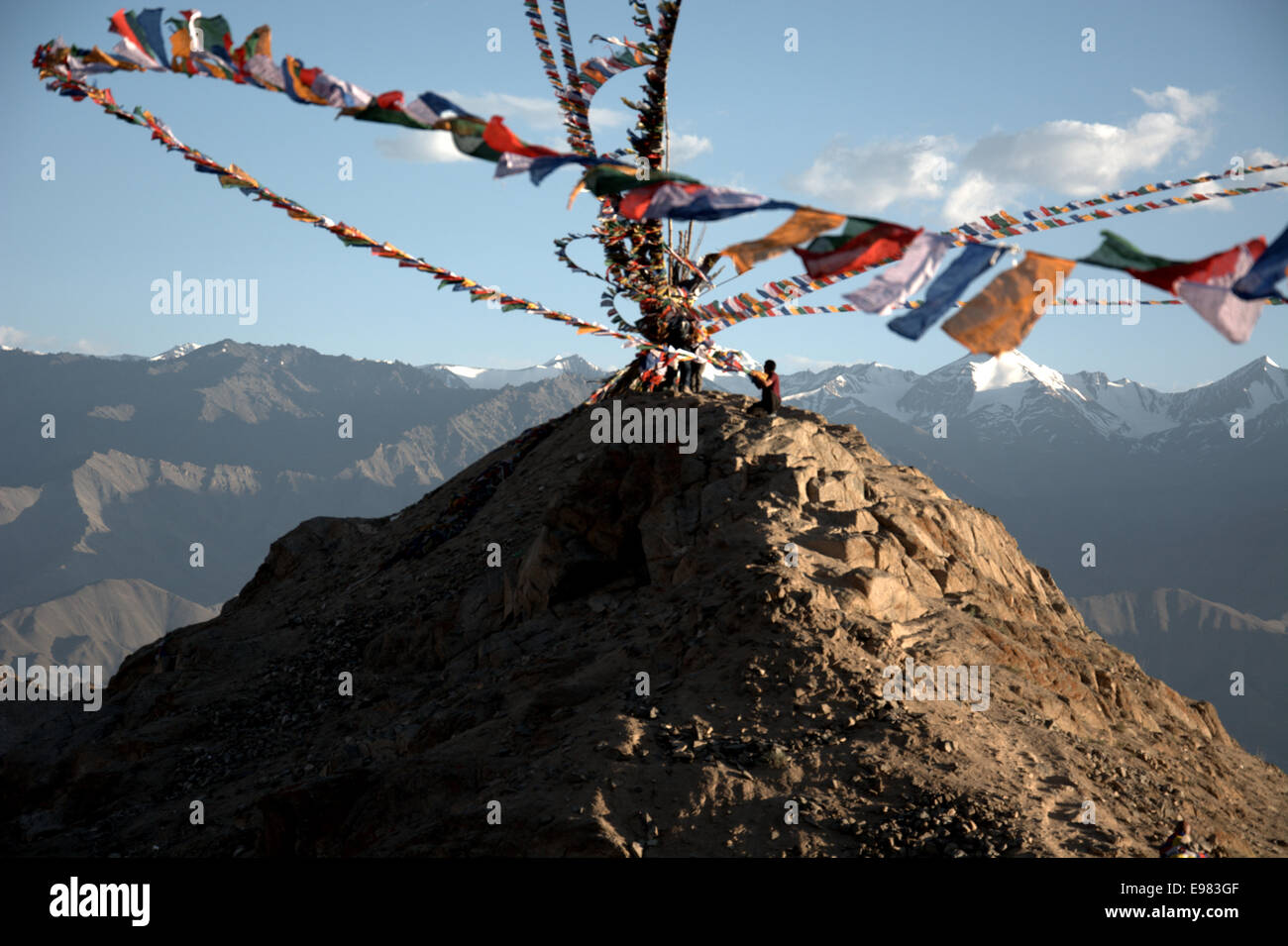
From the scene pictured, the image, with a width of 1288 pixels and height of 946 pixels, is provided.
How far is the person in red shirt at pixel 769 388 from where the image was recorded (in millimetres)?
14703

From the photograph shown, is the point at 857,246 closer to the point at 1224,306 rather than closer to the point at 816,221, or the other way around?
the point at 816,221

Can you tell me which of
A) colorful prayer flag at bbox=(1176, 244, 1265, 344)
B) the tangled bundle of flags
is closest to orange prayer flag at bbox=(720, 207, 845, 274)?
the tangled bundle of flags

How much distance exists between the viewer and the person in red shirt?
14.7 meters

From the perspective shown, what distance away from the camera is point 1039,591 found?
52.8 feet

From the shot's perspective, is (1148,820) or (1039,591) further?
(1039,591)

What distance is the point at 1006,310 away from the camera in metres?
5.56

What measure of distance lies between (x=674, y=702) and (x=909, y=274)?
494 centimetres

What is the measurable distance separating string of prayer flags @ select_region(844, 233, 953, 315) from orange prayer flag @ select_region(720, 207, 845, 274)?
44 cm

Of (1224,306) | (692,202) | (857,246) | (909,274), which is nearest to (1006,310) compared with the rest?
(909,274)

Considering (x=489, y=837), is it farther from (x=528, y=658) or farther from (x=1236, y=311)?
(x=1236, y=311)

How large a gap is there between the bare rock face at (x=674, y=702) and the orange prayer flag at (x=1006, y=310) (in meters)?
3.91

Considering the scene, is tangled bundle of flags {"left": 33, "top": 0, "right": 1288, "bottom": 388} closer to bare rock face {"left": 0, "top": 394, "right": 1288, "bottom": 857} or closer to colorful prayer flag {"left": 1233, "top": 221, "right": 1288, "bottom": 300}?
colorful prayer flag {"left": 1233, "top": 221, "right": 1288, "bottom": 300}
